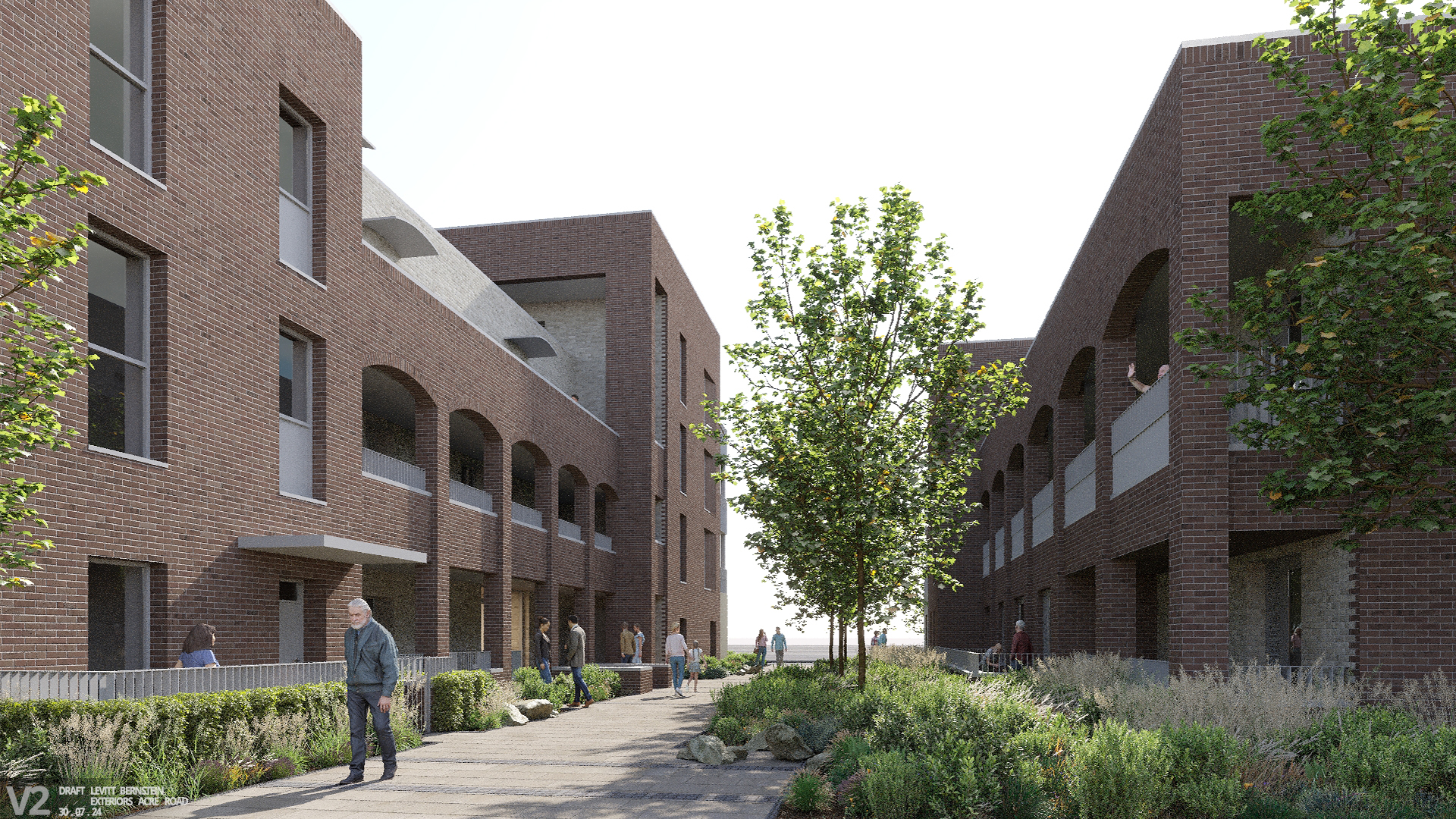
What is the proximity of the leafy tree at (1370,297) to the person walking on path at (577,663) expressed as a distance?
44.7 ft

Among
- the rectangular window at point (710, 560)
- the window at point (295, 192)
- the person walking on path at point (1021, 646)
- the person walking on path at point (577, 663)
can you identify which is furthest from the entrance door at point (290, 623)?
the rectangular window at point (710, 560)

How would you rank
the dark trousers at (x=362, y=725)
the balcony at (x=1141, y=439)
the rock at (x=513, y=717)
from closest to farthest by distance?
the dark trousers at (x=362, y=725), the balcony at (x=1141, y=439), the rock at (x=513, y=717)

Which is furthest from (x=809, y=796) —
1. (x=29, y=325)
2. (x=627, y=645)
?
(x=627, y=645)

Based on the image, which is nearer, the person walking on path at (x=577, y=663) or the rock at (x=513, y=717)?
the rock at (x=513, y=717)

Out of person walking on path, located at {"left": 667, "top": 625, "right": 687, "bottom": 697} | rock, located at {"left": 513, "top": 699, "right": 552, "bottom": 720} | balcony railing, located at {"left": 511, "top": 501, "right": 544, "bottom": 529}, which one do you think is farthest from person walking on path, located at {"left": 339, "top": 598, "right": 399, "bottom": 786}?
person walking on path, located at {"left": 667, "top": 625, "right": 687, "bottom": 697}

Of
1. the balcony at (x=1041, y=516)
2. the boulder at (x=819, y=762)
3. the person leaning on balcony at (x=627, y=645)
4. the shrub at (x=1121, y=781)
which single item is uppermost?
the balcony at (x=1041, y=516)

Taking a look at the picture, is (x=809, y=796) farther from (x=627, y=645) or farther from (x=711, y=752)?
(x=627, y=645)

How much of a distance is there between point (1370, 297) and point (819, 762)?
22.8ft

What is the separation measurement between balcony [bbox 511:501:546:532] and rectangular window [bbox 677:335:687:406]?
1148 cm

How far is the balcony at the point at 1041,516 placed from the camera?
27.3 meters

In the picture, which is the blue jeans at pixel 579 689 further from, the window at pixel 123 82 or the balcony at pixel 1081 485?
the window at pixel 123 82

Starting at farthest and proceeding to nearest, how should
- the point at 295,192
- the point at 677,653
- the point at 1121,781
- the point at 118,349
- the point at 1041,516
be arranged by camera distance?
the point at 1041,516
the point at 677,653
the point at 295,192
the point at 118,349
the point at 1121,781

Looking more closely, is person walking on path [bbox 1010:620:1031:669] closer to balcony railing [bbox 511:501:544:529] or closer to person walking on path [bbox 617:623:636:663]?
person walking on path [bbox 617:623:636:663]

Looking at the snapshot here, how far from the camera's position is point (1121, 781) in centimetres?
778
